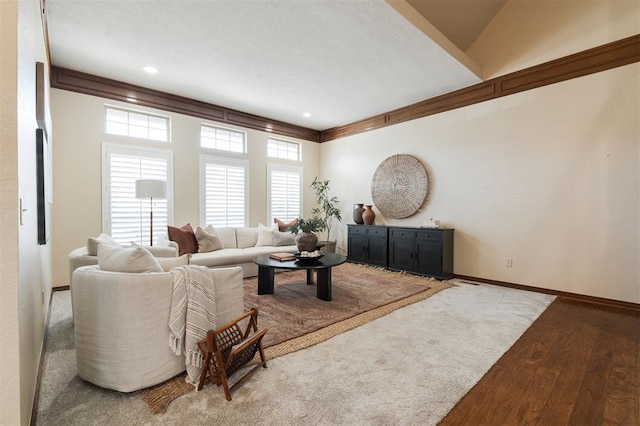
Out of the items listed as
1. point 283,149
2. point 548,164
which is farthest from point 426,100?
point 283,149

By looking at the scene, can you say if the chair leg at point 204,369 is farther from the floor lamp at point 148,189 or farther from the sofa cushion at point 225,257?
the floor lamp at point 148,189

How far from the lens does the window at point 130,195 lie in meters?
4.36

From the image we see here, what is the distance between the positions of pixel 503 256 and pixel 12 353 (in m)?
5.03

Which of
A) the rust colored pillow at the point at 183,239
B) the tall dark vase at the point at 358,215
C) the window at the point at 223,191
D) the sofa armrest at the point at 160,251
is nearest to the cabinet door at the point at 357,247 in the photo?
the tall dark vase at the point at 358,215

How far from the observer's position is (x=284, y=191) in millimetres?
6555

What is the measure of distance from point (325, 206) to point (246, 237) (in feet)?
7.08

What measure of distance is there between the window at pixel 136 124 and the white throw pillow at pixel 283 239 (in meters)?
2.46

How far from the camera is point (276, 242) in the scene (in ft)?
17.7

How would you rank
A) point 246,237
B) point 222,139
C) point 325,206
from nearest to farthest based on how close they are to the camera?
point 246,237 → point 222,139 → point 325,206

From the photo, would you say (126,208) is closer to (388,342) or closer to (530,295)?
(388,342)

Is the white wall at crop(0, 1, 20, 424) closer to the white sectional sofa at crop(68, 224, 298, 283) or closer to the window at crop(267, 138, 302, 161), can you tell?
the white sectional sofa at crop(68, 224, 298, 283)

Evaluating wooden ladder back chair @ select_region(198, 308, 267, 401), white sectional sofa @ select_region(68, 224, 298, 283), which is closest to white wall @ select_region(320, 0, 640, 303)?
white sectional sofa @ select_region(68, 224, 298, 283)

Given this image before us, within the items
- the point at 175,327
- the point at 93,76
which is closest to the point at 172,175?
the point at 93,76

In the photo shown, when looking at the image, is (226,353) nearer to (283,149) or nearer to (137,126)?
(137,126)
